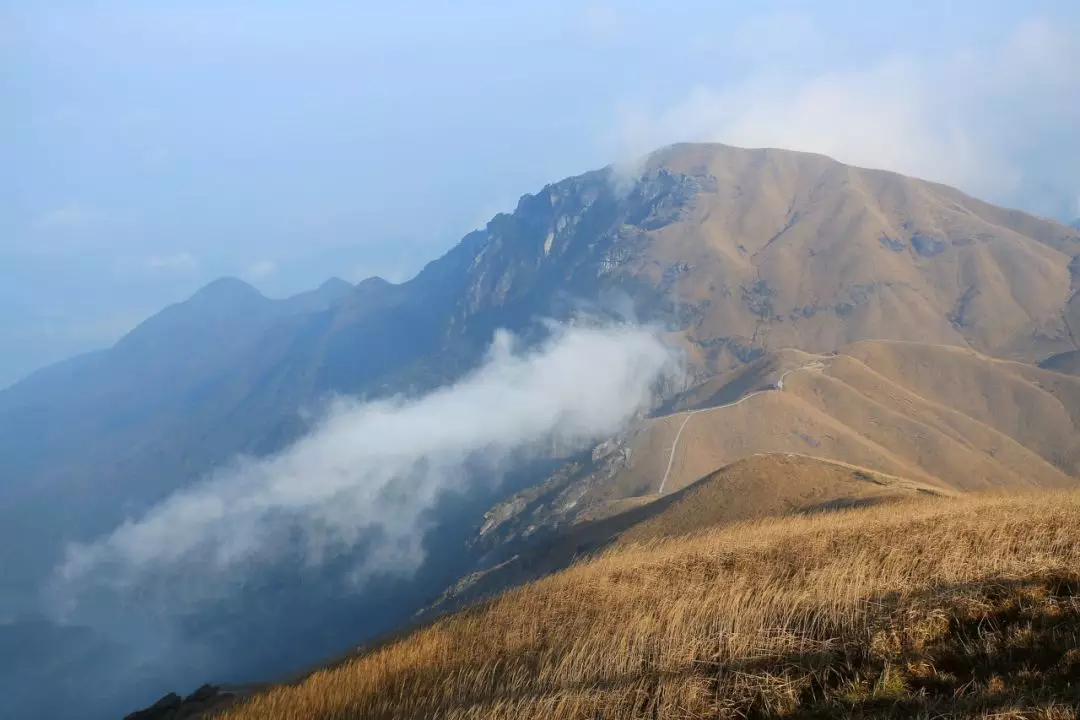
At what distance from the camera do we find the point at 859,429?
130m

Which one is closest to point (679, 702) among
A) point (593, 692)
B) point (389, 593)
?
point (593, 692)

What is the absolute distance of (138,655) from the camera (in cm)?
18212

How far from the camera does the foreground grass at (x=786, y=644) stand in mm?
7113

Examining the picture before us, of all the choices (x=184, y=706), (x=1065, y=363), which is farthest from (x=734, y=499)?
(x=1065, y=363)

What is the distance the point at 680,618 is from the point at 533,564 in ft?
228

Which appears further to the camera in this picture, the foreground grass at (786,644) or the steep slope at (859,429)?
the steep slope at (859,429)

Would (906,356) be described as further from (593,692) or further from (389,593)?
(593,692)

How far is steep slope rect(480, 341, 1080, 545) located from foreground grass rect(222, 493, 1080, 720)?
307 feet

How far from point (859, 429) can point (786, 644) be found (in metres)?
133

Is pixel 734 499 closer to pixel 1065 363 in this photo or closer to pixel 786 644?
pixel 786 644

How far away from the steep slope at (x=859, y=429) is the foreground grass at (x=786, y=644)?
93.5 meters

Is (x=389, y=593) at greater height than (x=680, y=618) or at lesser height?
lesser

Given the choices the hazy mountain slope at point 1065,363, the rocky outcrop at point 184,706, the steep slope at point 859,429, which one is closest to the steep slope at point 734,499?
the rocky outcrop at point 184,706

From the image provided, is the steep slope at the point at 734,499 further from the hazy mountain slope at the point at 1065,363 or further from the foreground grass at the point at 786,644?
the hazy mountain slope at the point at 1065,363
